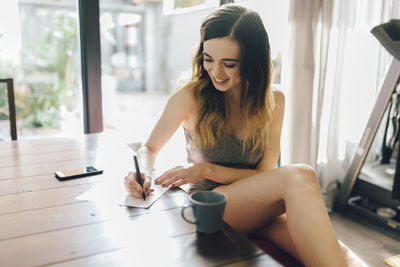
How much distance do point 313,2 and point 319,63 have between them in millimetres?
390

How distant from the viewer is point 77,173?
3.67ft

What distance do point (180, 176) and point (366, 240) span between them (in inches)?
60.0

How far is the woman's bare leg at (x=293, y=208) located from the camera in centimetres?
93

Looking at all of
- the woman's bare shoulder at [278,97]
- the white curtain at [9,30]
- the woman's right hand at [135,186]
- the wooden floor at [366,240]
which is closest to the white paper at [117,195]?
the woman's right hand at [135,186]

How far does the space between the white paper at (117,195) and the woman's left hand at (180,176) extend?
2cm

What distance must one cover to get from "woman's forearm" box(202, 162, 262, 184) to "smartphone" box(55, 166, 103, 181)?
35cm

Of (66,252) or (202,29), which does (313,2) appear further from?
(66,252)

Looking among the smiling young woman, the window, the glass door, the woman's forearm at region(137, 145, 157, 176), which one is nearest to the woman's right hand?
the smiling young woman

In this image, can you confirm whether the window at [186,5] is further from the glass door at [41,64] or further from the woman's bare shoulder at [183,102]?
the woman's bare shoulder at [183,102]

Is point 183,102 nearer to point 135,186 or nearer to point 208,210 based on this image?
point 135,186

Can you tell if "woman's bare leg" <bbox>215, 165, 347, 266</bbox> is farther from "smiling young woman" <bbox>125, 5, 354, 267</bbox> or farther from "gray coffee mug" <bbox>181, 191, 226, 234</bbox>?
"gray coffee mug" <bbox>181, 191, 226, 234</bbox>

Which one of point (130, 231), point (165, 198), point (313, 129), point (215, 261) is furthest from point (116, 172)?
point (313, 129)

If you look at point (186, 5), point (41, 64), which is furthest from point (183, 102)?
point (186, 5)

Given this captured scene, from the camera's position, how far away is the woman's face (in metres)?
1.22
